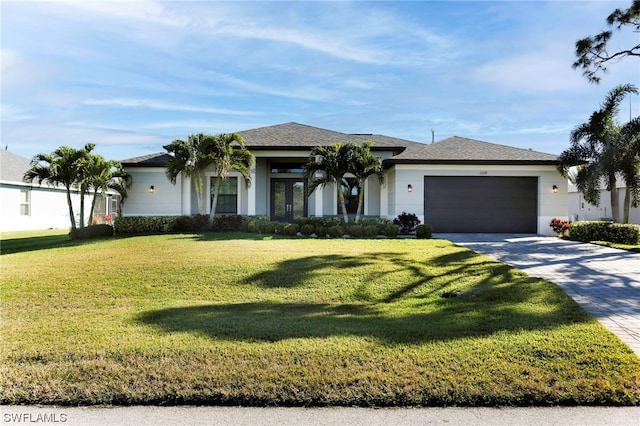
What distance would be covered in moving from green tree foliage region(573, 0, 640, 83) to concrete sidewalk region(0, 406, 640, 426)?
58.1 feet

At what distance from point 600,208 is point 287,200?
24.8m

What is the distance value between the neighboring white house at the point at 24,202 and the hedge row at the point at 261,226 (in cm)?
761

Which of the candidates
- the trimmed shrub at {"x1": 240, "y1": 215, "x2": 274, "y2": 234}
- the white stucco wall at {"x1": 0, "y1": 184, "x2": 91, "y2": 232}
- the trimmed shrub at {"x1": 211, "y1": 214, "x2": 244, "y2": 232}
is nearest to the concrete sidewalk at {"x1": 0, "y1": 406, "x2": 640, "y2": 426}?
the trimmed shrub at {"x1": 240, "y1": 215, "x2": 274, "y2": 234}

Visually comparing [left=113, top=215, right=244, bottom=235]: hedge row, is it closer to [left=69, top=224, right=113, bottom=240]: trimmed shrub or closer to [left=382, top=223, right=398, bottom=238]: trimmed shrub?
[left=69, top=224, right=113, bottom=240]: trimmed shrub

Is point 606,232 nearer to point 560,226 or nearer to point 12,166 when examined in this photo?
point 560,226

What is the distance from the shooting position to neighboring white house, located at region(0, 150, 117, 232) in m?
20.9

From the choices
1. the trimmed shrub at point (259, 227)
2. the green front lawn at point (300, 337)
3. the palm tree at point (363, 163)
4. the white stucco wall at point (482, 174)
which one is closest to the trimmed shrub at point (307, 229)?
the trimmed shrub at point (259, 227)

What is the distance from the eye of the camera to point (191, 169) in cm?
1590

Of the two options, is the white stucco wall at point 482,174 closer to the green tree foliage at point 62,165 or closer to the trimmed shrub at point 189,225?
the trimmed shrub at point 189,225

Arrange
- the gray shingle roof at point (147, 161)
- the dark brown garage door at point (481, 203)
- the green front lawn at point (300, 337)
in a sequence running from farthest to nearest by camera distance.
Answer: the gray shingle roof at point (147, 161)
the dark brown garage door at point (481, 203)
the green front lawn at point (300, 337)

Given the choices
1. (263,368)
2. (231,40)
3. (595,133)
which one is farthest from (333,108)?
(263,368)

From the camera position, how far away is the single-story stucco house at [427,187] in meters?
17.4

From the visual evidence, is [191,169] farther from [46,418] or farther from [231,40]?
[46,418]

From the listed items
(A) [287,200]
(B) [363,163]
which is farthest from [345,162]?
(A) [287,200]
